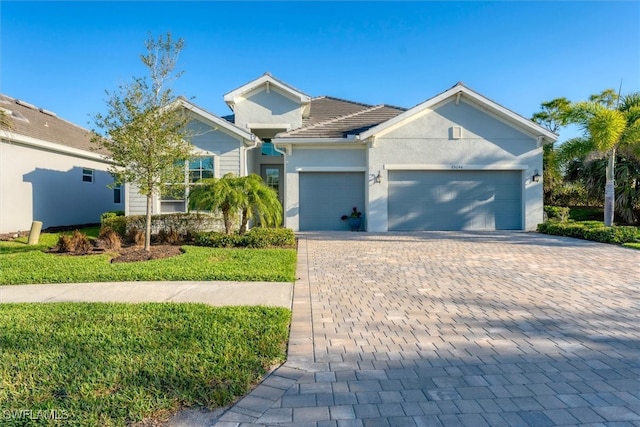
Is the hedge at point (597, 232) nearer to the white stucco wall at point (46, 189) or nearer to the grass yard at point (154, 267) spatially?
the grass yard at point (154, 267)

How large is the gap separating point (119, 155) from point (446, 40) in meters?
11.9

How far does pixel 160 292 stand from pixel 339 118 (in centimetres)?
1240

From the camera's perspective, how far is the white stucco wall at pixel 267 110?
17.0m

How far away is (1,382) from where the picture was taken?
3.04m

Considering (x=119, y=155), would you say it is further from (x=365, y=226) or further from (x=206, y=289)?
(x=365, y=226)

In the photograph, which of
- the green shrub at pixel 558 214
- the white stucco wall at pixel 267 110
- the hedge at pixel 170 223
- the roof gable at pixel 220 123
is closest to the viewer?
the hedge at pixel 170 223

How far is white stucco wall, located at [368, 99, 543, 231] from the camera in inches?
582

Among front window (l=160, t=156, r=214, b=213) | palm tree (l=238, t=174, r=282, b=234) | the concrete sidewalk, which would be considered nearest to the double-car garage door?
front window (l=160, t=156, r=214, b=213)

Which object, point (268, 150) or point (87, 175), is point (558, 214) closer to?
point (268, 150)

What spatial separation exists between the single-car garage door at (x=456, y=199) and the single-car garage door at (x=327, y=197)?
4.98ft

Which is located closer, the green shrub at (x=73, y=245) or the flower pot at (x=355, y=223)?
the green shrub at (x=73, y=245)

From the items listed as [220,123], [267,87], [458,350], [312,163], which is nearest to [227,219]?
[220,123]

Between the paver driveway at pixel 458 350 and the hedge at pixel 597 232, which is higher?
the hedge at pixel 597 232

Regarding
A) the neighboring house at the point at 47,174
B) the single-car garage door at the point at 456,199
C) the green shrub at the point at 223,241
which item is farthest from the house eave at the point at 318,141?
the neighboring house at the point at 47,174
